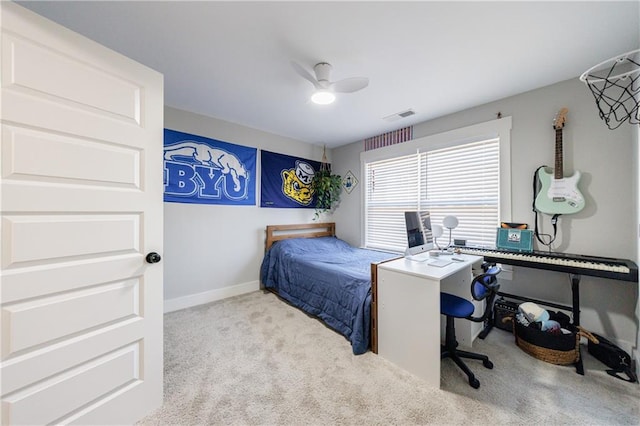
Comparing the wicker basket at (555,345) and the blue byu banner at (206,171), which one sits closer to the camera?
the wicker basket at (555,345)

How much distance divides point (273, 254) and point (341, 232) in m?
1.50

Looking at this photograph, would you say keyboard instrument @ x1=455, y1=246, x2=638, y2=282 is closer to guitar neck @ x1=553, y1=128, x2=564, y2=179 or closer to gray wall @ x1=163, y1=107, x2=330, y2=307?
guitar neck @ x1=553, y1=128, x2=564, y2=179

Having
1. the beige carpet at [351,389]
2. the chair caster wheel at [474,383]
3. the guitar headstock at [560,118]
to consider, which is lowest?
the beige carpet at [351,389]

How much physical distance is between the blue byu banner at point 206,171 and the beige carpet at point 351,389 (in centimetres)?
168

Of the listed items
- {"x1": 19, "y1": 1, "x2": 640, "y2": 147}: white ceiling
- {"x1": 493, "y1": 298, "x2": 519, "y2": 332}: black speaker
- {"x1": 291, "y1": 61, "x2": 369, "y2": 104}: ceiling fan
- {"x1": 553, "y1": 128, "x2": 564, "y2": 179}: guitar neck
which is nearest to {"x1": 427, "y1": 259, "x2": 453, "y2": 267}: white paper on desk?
{"x1": 493, "y1": 298, "x2": 519, "y2": 332}: black speaker

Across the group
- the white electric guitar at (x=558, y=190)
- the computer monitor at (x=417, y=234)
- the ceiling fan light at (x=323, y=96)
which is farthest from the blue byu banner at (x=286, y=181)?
the white electric guitar at (x=558, y=190)

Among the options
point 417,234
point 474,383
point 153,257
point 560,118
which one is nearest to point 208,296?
point 153,257

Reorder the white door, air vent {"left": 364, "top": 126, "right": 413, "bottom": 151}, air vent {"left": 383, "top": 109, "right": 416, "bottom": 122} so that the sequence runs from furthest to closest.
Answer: air vent {"left": 364, "top": 126, "right": 413, "bottom": 151} < air vent {"left": 383, "top": 109, "right": 416, "bottom": 122} < the white door

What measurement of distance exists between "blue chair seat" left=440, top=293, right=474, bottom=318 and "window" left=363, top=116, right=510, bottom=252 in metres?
1.24

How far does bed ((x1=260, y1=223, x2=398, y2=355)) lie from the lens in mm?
2062

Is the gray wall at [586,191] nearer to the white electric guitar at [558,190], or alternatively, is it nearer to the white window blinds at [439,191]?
the white electric guitar at [558,190]

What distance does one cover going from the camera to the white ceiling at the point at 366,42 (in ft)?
4.81

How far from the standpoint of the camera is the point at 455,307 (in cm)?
183

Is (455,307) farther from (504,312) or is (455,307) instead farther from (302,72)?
(302,72)
